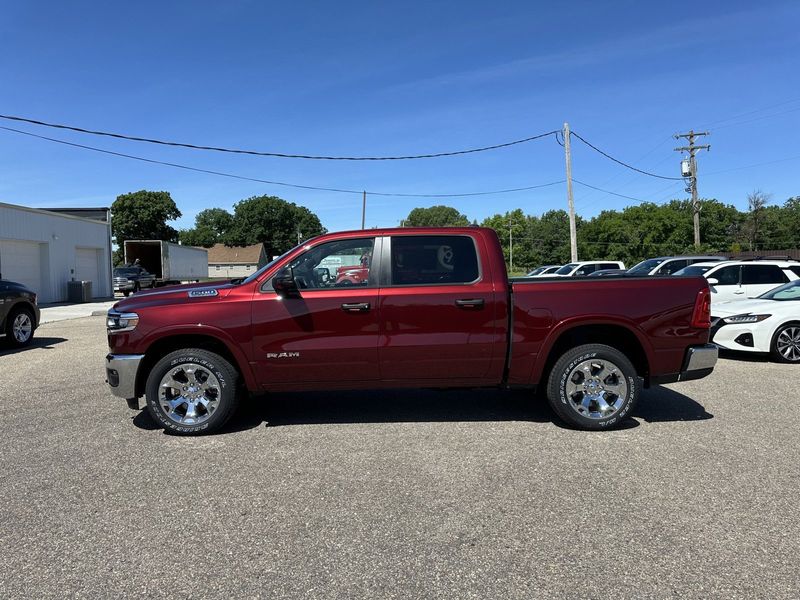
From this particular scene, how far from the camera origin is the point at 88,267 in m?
27.7

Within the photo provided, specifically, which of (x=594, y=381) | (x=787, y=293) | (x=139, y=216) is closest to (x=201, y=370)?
(x=594, y=381)

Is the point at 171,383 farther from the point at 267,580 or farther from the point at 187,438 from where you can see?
the point at 267,580

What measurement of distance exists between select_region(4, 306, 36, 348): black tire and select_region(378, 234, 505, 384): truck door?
9091 millimetres

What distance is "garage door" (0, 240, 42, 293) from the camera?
842 inches

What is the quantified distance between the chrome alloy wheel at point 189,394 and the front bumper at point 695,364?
159 inches

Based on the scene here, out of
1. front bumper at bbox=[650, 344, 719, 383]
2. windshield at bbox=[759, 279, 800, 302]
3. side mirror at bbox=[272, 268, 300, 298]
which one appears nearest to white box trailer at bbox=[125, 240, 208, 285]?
Result: side mirror at bbox=[272, 268, 300, 298]

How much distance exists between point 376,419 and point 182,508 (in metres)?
2.32

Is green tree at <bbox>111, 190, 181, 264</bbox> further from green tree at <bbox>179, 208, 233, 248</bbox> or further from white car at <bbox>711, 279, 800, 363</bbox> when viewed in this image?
white car at <bbox>711, 279, 800, 363</bbox>

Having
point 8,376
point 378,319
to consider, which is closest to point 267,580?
point 378,319

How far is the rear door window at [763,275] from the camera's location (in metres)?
12.8

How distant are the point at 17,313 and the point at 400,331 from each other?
943 cm

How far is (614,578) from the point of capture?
281cm

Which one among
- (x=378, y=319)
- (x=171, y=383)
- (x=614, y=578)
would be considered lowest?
(x=614, y=578)

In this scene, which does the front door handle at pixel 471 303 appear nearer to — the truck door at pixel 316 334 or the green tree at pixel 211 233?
the truck door at pixel 316 334
